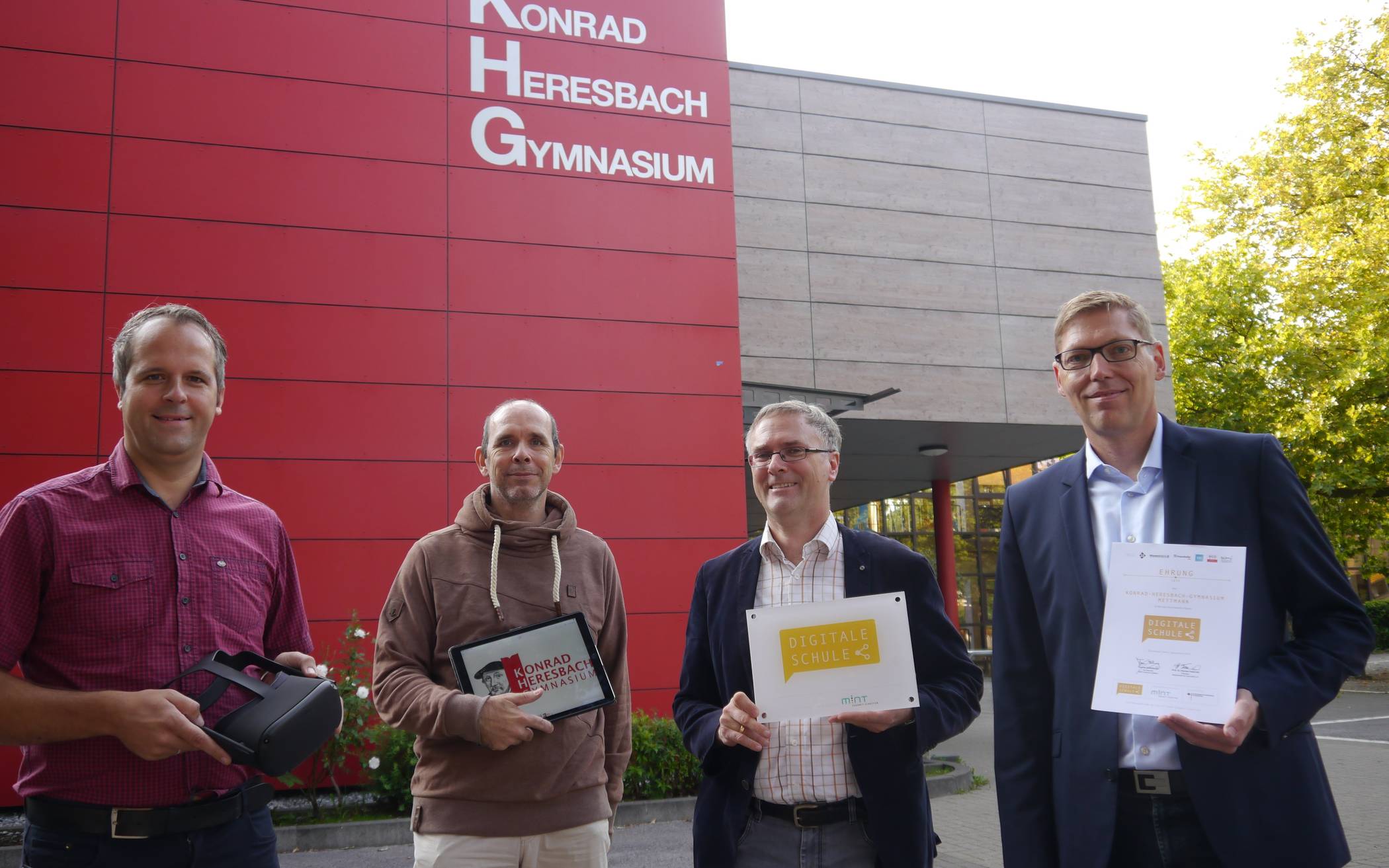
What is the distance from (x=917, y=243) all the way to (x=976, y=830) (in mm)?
9207

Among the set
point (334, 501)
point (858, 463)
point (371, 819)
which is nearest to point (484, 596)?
point (371, 819)

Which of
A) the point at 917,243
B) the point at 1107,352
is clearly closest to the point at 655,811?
the point at 1107,352

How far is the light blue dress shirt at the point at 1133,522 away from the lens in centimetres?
Answer: 226

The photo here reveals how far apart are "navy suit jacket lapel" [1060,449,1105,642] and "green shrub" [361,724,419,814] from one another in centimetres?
Result: 670

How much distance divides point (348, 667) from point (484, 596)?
233 inches

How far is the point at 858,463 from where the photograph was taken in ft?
63.8

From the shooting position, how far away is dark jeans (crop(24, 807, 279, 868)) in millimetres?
2252

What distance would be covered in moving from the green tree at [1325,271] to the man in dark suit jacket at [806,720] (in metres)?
19.5

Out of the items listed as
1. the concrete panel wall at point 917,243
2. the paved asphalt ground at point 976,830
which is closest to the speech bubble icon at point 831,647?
the paved asphalt ground at point 976,830

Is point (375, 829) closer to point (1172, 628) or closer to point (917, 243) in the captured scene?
point (1172, 628)

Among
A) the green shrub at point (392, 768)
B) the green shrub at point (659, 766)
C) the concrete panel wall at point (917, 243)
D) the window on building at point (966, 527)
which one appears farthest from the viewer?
the window on building at point (966, 527)

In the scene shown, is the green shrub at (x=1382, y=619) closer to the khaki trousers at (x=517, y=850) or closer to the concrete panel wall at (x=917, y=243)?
the concrete panel wall at (x=917, y=243)

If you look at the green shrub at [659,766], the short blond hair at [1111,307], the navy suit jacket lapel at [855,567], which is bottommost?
the green shrub at [659,766]

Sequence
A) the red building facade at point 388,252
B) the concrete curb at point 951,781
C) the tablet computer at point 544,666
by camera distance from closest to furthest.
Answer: the tablet computer at point 544,666, the red building facade at point 388,252, the concrete curb at point 951,781
